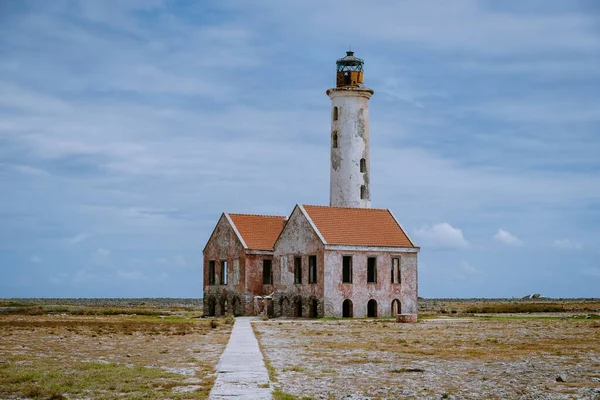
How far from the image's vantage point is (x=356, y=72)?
5359 centimetres

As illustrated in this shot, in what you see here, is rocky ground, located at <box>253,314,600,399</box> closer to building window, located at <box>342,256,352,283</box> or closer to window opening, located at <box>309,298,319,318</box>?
window opening, located at <box>309,298,319,318</box>

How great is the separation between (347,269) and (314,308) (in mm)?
2682

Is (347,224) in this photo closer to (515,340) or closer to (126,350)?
(515,340)

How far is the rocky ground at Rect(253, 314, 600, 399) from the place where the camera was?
13781 millimetres

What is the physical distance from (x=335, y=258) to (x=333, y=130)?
451 inches

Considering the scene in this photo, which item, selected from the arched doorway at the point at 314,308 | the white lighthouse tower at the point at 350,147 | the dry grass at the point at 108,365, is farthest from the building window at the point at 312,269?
the dry grass at the point at 108,365

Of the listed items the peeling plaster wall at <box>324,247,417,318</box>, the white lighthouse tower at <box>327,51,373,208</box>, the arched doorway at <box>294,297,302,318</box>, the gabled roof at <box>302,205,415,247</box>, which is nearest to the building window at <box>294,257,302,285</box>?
the arched doorway at <box>294,297,302,318</box>

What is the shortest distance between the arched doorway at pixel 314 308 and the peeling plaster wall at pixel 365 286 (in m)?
0.71

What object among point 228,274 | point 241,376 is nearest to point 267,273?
point 228,274

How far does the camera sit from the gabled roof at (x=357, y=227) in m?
44.9

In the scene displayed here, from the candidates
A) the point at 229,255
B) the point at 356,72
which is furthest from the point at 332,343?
the point at 356,72

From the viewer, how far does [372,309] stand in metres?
45.8

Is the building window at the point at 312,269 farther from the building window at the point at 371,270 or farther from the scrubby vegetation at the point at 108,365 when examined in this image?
the scrubby vegetation at the point at 108,365

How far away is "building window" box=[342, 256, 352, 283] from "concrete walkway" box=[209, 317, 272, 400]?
22906mm
